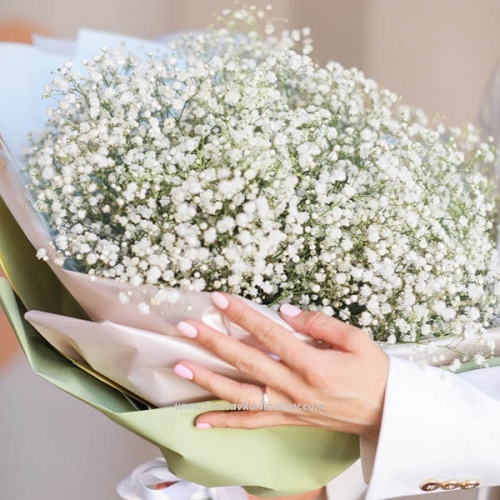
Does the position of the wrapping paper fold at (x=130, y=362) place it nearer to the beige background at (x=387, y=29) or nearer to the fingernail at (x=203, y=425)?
the fingernail at (x=203, y=425)

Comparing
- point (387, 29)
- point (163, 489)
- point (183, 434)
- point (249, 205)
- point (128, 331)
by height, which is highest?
point (387, 29)

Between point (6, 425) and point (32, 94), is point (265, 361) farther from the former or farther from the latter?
point (6, 425)

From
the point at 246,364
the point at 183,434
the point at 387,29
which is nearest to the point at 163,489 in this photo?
the point at 183,434

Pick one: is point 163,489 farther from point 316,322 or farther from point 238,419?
point 316,322

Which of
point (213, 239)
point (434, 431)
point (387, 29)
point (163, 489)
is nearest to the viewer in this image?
point (213, 239)

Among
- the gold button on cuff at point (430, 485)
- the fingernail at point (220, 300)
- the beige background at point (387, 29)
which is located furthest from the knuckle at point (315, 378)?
the beige background at point (387, 29)

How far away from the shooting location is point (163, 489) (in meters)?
0.88

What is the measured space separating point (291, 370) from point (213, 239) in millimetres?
168

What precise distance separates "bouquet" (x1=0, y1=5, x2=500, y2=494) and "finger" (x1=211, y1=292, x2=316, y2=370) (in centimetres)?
3

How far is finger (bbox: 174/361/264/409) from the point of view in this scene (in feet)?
2.22

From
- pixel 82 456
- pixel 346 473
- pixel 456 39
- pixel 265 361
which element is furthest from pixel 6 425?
pixel 456 39

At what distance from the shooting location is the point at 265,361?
682 mm

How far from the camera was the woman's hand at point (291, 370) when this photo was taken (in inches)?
26.5

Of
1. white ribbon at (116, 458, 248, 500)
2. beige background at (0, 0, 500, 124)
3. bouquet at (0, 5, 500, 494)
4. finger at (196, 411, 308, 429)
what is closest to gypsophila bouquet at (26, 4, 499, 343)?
bouquet at (0, 5, 500, 494)
